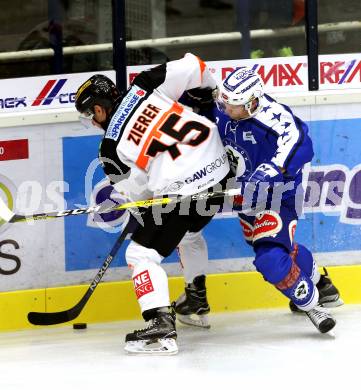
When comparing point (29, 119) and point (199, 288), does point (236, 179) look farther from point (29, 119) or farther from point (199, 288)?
point (29, 119)

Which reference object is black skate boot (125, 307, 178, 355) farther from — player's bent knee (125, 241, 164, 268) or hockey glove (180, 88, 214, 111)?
hockey glove (180, 88, 214, 111)

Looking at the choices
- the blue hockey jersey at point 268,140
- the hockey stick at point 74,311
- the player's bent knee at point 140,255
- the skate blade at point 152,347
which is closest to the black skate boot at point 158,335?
the skate blade at point 152,347

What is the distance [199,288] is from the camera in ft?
15.5

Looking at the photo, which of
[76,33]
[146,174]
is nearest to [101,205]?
[146,174]

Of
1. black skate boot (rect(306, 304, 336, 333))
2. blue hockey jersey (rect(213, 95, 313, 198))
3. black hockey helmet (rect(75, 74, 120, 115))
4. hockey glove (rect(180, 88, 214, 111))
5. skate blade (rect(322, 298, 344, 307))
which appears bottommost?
skate blade (rect(322, 298, 344, 307))

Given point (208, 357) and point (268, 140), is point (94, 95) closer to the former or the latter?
point (268, 140)

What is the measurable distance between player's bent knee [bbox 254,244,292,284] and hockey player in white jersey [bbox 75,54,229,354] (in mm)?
322

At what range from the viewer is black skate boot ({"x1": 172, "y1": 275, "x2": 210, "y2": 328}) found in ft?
15.4

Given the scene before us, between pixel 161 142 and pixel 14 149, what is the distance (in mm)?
789

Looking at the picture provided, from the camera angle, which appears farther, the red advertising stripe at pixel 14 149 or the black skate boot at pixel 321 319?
the red advertising stripe at pixel 14 149

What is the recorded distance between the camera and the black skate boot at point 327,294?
4.75 metres

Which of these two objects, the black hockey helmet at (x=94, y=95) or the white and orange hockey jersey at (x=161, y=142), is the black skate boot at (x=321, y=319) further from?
the black hockey helmet at (x=94, y=95)

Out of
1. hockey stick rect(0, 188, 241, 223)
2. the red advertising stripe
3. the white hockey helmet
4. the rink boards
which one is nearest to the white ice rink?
the rink boards

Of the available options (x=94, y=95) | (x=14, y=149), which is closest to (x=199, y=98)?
(x=94, y=95)
